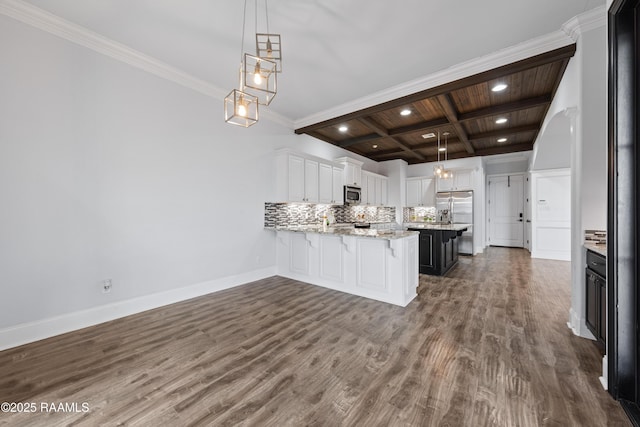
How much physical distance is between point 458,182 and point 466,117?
354 cm

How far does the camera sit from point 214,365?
2.06m

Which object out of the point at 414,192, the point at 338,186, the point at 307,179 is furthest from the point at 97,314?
the point at 414,192

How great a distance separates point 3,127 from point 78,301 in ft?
6.06

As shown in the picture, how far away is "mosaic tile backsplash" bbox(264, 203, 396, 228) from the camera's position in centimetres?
489

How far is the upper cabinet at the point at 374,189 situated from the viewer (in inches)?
285

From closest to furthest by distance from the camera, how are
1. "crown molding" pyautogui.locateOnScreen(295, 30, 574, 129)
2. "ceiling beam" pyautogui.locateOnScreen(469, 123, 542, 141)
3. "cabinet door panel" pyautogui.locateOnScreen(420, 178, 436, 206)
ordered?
"crown molding" pyautogui.locateOnScreen(295, 30, 574, 129) < "ceiling beam" pyautogui.locateOnScreen(469, 123, 542, 141) < "cabinet door panel" pyautogui.locateOnScreen(420, 178, 436, 206)

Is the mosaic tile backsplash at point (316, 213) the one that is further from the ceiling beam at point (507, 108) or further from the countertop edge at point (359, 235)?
the ceiling beam at point (507, 108)

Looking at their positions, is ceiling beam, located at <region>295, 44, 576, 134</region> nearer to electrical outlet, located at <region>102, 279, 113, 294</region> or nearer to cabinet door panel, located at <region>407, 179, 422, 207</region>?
electrical outlet, located at <region>102, 279, 113, 294</region>

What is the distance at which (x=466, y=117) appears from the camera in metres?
4.67

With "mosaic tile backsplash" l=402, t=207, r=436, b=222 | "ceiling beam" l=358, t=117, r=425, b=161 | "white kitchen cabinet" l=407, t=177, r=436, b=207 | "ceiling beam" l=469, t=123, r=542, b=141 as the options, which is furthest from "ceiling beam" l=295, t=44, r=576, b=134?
"mosaic tile backsplash" l=402, t=207, r=436, b=222

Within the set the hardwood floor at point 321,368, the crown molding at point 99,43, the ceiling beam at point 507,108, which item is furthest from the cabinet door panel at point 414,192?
the crown molding at point 99,43

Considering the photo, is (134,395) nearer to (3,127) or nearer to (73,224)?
(73,224)

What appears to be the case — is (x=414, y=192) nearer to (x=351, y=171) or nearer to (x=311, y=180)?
(x=351, y=171)

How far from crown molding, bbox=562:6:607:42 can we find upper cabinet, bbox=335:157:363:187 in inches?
168
